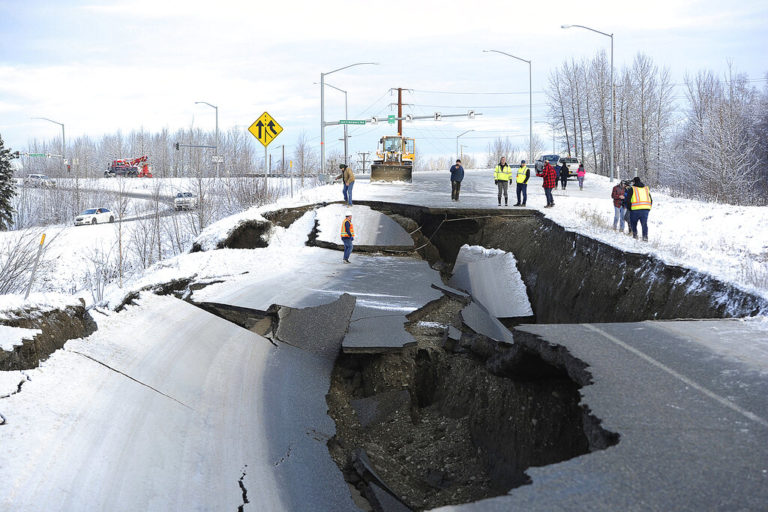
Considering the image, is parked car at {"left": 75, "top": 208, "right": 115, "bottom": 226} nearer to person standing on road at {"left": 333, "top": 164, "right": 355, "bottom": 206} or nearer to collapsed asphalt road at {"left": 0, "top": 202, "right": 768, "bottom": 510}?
person standing on road at {"left": 333, "top": 164, "right": 355, "bottom": 206}

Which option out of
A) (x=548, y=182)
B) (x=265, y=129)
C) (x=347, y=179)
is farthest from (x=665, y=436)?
(x=265, y=129)

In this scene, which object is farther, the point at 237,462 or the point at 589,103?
the point at 589,103

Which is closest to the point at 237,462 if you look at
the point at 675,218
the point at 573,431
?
the point at 573,431

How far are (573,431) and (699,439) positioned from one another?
1756 millimetres

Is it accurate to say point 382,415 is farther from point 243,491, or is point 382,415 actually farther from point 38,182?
point 38,182

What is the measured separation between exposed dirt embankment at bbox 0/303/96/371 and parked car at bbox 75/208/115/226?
44.8 metres

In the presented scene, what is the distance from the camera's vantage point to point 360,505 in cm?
615

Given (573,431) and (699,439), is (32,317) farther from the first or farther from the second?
(699,439)

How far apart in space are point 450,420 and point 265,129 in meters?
15.6

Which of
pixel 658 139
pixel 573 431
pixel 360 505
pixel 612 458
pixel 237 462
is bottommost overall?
pixel 360 505

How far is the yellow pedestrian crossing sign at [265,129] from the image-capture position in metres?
21.6

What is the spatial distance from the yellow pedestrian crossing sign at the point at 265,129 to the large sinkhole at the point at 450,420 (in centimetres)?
1331

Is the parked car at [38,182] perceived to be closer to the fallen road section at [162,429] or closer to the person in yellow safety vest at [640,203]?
the person in yellow safety vest at [640,203]

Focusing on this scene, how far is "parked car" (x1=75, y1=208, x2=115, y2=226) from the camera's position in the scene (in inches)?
1957
